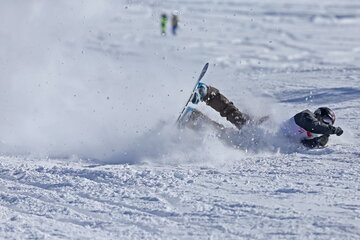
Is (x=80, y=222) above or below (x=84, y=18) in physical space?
below

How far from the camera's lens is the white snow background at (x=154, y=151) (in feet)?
13.6

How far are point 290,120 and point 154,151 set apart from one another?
1.61 meters

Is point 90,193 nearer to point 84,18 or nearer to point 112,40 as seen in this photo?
point 112,40

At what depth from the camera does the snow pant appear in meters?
5.99

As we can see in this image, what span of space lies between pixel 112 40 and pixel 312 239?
687 inches

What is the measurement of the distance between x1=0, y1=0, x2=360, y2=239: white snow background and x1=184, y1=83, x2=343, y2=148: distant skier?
0.12 meters

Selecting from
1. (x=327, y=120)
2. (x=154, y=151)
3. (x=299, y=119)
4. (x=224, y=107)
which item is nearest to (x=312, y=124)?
(x=299, y=119)

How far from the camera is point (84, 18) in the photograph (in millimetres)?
21750

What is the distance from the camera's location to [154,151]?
20.0 feet

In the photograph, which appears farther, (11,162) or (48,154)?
(48,154)

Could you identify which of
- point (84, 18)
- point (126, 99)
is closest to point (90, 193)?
point (126, 99)

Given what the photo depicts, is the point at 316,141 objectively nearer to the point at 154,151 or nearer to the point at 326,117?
the point at 326,117

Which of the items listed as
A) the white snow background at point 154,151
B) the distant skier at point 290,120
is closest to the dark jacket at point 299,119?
the distant skier at point 290,120

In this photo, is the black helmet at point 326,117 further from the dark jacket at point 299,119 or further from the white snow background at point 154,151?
the white snow background at point 154,151
